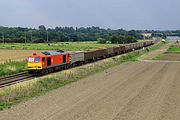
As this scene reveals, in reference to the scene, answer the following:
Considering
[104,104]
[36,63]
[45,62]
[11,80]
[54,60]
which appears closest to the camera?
[104,104]

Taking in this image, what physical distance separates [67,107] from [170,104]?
623 centimetres

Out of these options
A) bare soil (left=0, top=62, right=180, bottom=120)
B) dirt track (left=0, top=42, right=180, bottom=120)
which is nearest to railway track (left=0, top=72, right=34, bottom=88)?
bare soil (left=0, top=62, right=180, bottom=120)

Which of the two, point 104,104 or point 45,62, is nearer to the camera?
point 104,104

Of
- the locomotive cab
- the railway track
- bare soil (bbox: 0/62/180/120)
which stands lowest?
the railway track

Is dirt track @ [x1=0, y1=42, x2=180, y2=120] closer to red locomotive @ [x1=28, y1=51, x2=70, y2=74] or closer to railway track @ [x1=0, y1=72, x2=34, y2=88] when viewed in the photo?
railway track @ [x1=0, y1=72, x2=34, y2=88]

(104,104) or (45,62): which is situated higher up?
(45,62)

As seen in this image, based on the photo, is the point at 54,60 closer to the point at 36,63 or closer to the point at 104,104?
the point at 36,63

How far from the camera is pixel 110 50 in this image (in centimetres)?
7869

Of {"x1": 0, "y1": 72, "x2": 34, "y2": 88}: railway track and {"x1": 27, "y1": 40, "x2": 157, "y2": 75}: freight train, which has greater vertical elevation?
{"x1": 27, "y1": 40, "x2": 157, "y2": 75}: freight train

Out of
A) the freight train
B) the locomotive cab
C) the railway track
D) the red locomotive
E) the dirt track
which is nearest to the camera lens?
the dirt track

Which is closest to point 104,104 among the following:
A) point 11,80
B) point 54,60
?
point 11,80

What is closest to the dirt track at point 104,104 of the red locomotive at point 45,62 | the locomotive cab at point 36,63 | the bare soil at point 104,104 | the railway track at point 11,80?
the bare soil at point 104,104

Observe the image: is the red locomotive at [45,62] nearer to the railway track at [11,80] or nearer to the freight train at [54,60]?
the freight train at [54,60]

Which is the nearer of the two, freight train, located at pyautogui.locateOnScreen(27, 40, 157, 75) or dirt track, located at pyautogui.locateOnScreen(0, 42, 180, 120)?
dirt track, located at pyautogui.locateOnScreen(0, 42, 180, 120)
